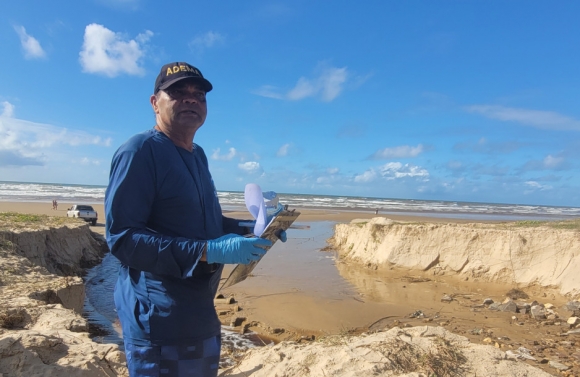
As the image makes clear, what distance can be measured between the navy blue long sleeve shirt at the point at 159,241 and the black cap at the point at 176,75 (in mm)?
250

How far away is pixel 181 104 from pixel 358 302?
755 centimetres

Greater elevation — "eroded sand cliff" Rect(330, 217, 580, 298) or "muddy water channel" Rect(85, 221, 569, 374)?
"eroded sand cliff" Rect(330, 217, 580, 298)

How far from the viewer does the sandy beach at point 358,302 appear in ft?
22.4

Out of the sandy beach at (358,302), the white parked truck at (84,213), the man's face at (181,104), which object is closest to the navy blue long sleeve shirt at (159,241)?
the man's face at (181,104)

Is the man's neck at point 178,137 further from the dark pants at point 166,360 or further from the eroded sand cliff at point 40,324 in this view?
the eroded sand cliff at point 40,324

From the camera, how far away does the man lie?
161 centimetres

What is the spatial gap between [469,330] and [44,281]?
281 inches

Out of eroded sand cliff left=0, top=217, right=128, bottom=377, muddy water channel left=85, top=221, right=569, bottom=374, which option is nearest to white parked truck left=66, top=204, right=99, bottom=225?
muddy water channel left=85, top=221, right=569, bottom=374

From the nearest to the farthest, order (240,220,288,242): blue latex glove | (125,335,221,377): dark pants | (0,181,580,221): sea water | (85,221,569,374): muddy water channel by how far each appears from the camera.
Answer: (125,335,221,377): dark pants → (240,220,288,242): blue latex glove → (85,221,569,374): muddy water channel → (0,181,580,221): sea water

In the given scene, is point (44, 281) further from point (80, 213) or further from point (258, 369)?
point (80, 213)

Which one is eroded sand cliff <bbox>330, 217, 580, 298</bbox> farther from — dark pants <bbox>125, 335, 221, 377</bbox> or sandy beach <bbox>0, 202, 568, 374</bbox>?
dark pants <bbox>125, 335, 221, 377</bbox>

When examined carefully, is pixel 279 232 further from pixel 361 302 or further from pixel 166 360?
pixel 361 302

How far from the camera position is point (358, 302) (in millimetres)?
Answer: 8555

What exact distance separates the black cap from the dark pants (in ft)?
4.01
